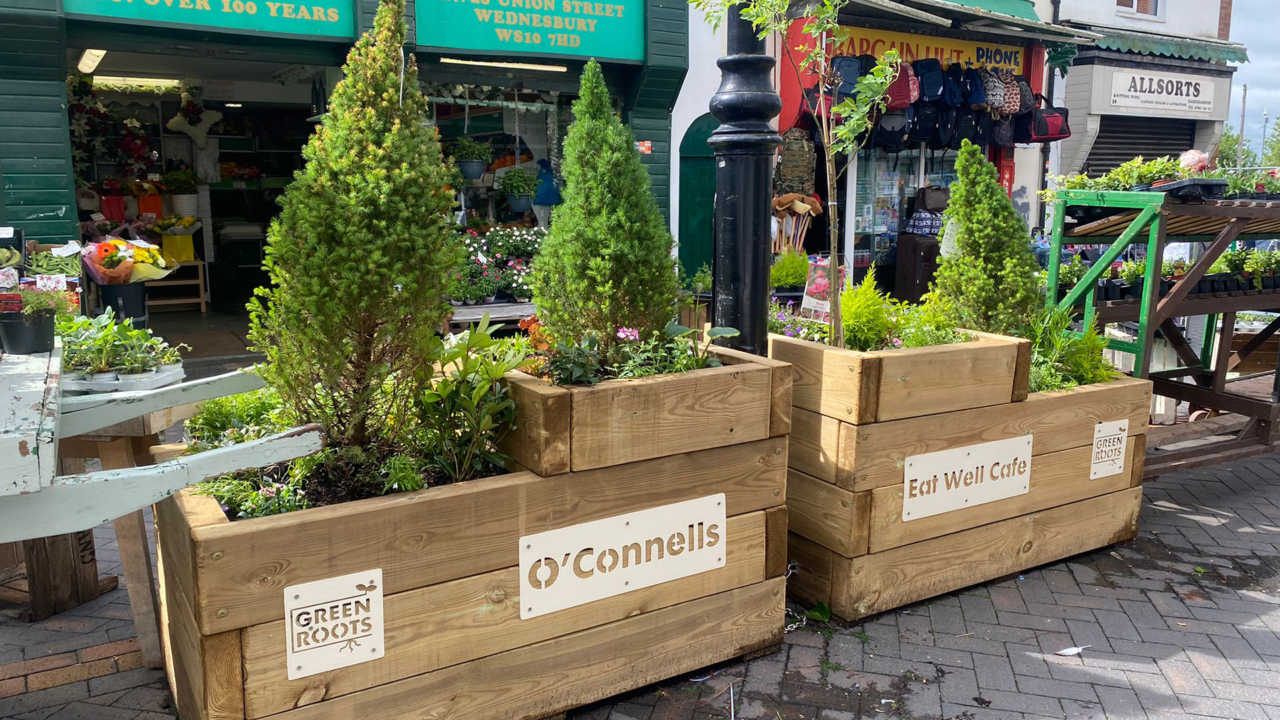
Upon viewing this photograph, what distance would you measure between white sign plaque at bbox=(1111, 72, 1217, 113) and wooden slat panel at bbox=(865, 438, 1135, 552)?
1285 centimetres

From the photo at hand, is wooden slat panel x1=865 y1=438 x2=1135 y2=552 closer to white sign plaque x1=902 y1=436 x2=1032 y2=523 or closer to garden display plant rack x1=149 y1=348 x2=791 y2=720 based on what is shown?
white sign plaque x1=902 y1=436 x2=1032 y2=523

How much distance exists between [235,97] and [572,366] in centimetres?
1019

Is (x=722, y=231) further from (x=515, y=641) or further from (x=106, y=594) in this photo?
(x=106, y=594)

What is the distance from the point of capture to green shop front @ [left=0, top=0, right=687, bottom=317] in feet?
23.7

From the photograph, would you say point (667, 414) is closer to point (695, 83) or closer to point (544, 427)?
point (544, 427)

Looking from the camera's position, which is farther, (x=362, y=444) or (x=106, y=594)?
(x=106, y=594)

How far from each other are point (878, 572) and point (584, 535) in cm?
136

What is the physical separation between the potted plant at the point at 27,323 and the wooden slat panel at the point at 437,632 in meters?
1.54

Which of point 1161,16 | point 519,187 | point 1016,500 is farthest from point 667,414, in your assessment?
point 1161,16

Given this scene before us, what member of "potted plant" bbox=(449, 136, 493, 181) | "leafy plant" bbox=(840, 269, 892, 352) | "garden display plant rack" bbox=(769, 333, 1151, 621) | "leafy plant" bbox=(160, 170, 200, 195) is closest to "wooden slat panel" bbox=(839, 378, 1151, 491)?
"garden display plant rack" bbox=(769, 333, 1151, 621)

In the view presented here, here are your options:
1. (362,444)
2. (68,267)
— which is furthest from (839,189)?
(362,444)

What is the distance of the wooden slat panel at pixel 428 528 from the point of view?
2324 millimetres

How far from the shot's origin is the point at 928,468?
373cm

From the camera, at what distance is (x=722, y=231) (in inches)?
149
